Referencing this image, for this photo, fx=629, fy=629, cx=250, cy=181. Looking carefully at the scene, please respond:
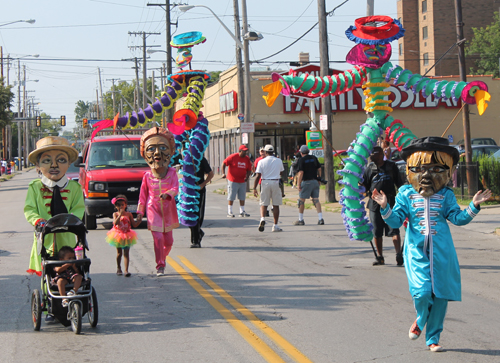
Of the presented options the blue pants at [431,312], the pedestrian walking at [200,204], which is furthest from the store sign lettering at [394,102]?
the blue pants at [431,312]

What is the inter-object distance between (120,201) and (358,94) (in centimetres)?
3344

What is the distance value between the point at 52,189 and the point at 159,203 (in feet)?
8.51

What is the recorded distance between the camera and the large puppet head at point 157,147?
8.99m

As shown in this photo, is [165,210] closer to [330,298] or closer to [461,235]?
[330,298]

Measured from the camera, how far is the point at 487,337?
19.0ft

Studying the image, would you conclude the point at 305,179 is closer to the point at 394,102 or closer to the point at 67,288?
the point at 67,288

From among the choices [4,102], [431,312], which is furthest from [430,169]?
[4,102]

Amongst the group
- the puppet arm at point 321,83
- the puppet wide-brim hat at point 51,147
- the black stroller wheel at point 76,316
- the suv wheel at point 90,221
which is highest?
the puppet arm at point 321,83

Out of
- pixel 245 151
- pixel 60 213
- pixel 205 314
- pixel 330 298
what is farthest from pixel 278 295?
pixel 245 151

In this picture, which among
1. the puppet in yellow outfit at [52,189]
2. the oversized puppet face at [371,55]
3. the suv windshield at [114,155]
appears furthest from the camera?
the suv windshield at [114,155]

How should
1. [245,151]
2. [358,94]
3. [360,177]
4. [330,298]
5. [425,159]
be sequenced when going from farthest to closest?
[358,94], [245,151], [360,177], [330,298], [425,159]

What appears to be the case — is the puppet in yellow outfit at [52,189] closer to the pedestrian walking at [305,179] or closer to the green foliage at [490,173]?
the pedestrian walking at [305,179]

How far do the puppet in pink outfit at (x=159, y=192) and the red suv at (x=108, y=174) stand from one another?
4.66 metres

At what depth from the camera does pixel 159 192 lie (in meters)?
9.05
